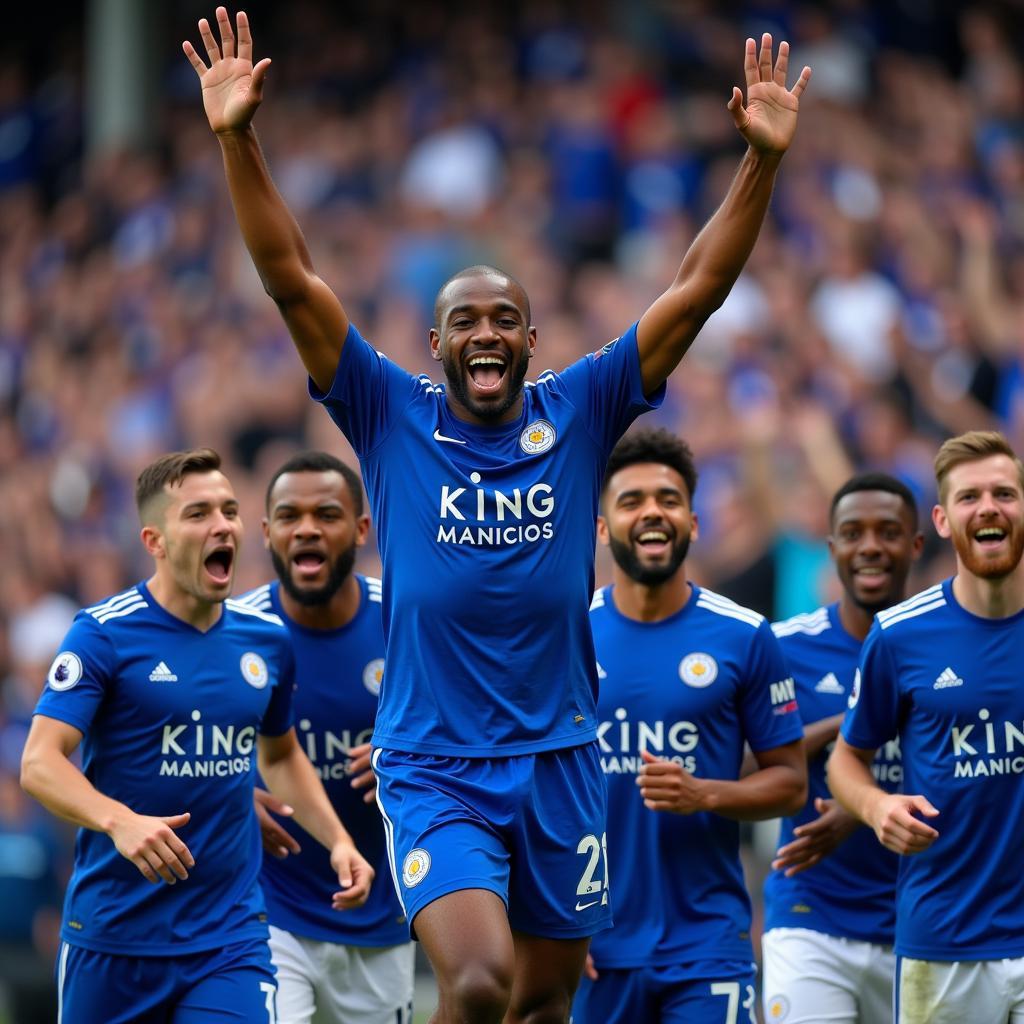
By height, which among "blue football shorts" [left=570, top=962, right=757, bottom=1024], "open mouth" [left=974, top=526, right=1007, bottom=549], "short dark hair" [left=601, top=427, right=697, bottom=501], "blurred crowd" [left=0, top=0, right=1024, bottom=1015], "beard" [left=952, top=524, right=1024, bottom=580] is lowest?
"blue football shorts" [left=570, top=962, right=757, bottom=1024]

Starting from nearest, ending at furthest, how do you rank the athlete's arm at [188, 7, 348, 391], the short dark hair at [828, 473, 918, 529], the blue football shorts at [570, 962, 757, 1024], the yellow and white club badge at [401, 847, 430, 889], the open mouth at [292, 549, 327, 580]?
the yellow and white club badge at [401, 847, 430, 889]
the athlete's arm at [188, 7, 348, 391]
the blue football shorts at [570, 962, 757, 1024]
the open mouth at [292, 549, 327, 580]
the short dark hair at [828, 473, 918, 529]

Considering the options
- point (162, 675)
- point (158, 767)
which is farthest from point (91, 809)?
point (162, 675)

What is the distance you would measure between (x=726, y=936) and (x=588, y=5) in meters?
12.7

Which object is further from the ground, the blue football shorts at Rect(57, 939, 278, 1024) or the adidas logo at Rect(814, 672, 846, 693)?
the adidas logo at Rect(814, 672, 846, 693)

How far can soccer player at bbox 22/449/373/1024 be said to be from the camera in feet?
21.7

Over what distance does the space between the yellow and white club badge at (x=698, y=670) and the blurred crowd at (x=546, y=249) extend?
3.38m

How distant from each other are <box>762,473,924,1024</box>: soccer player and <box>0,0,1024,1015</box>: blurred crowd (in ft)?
8.48

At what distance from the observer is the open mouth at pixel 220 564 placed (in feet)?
22.8

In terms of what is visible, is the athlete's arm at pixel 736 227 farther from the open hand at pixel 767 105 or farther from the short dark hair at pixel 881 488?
the short dark hair at pixel 881 488

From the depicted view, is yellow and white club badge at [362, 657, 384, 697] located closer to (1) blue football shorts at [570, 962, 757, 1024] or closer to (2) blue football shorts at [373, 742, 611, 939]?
(1) blue football shorts at [570, 962, 757, 1024]

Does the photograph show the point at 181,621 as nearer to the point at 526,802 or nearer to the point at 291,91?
the point at 526,802

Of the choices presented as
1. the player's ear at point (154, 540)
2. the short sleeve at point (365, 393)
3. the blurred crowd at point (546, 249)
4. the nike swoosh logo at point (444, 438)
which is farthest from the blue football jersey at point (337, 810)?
the blurred crowd at point (546, 249)

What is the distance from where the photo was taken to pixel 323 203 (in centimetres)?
1800

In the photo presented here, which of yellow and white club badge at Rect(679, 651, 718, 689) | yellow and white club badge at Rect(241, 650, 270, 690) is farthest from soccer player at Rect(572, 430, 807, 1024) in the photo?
yellow and white club badge at Rect(241, 650, 270, 690)
